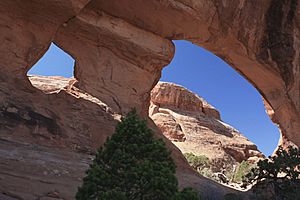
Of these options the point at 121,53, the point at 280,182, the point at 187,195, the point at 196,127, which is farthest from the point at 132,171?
the point at 196,127

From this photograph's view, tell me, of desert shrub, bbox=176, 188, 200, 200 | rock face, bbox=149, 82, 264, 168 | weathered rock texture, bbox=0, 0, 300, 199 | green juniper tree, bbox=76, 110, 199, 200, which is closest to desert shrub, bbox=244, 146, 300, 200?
weathered rock texture, bbox=0, 0, 300, 199

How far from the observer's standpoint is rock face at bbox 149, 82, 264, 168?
34469 millimetres

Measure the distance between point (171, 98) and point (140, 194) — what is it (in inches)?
1456

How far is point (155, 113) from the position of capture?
39.3 m

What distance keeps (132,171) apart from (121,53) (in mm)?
11067

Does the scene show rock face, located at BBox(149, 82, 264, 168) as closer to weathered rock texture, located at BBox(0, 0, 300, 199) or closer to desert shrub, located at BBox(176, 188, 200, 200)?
weathered rock texture, located at BBox(0, 0, 300, 199)

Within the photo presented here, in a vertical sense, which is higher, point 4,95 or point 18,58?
point 18,58

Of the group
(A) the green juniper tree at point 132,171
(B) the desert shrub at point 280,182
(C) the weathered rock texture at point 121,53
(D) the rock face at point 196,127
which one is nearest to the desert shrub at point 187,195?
(A) the green juniper tree at point 132,171

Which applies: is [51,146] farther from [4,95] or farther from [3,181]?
[3,181]

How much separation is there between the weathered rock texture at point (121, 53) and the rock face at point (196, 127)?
13923 mm

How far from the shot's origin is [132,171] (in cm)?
487

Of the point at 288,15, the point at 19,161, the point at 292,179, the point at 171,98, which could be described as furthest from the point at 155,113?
the point at 19,161

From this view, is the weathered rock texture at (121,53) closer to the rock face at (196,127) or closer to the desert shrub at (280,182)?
the desert shrub at (280,182)

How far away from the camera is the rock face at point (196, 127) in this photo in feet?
113
